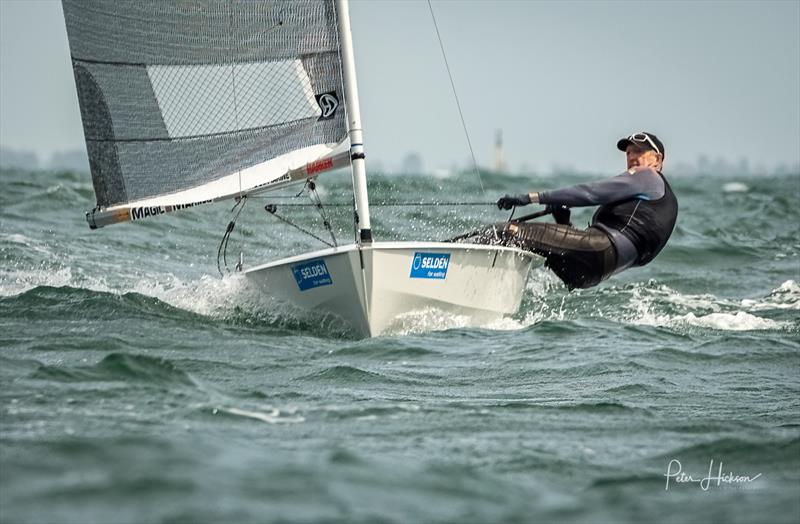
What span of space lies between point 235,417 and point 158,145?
4.67 meters

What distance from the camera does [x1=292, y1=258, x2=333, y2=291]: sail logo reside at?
8.41 metres

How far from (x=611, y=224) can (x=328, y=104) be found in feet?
7.51

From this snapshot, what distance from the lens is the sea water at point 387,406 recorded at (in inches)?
169

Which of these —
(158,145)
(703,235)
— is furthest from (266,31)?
(703,235)

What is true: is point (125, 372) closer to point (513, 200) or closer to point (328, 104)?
point (328, 104)

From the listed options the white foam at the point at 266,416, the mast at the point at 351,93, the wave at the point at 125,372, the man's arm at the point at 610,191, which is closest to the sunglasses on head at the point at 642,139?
the man's arm at the point at 610,191

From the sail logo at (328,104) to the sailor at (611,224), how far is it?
1415 mm

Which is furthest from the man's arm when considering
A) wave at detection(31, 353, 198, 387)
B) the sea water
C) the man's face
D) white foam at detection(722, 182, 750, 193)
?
white foam at detection(722, 182, 750, 193)

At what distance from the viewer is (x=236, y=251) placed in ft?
48.0

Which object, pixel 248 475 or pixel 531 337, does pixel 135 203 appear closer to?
pixel 531 337

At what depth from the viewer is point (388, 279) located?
8305 mm

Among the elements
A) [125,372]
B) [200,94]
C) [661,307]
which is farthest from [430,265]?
[661,307]

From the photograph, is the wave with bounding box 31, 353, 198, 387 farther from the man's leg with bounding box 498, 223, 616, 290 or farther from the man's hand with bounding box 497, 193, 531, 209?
the man's leg with bounding box 498, 223, 616, 290

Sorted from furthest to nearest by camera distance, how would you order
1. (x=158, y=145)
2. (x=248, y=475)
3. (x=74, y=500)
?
(x=158, y=145) < (x=248, y=475) < (x=74, y=500)
